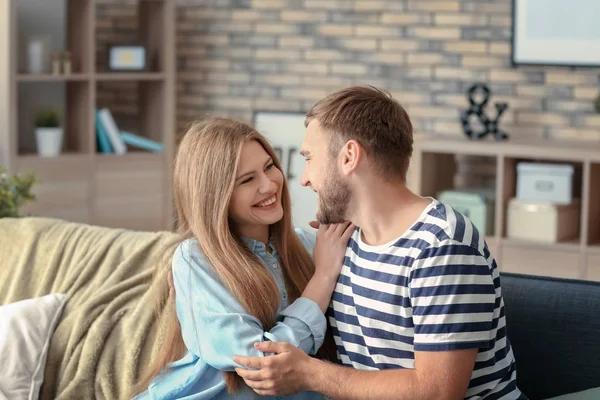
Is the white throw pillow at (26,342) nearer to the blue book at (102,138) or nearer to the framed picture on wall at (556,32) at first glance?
the blue book at (102,138)

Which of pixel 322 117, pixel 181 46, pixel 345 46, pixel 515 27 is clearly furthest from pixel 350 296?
pixel 181 46

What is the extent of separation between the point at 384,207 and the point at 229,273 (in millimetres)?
351

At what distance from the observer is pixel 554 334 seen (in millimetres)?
2271

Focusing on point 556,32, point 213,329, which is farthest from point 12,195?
point 556,32

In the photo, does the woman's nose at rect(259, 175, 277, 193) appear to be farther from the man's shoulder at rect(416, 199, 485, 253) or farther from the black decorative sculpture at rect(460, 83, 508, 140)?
the black decorative sculpture at rect(460, 83, 508, 140)

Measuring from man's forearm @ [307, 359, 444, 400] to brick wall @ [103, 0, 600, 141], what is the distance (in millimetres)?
3523

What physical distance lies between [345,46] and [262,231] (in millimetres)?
3608

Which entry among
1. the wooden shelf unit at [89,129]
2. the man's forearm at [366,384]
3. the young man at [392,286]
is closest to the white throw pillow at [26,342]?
the young man at [392,286]

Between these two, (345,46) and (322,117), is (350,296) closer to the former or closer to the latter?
(322,117)

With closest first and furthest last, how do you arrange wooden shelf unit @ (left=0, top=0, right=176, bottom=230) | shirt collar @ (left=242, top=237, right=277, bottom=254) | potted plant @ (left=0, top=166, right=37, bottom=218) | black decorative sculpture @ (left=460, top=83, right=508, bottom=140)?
shirt collar @ (left=242, top=237, right=277, bottom=254)
potted plant @ (left=0, top=166, right=37, bottom=218)
black decorative sculpture @ (left=460, top=83, right=508, bottom=140)
wooden shelf unit @ (left=0, top=0, right=176, bottom=230)

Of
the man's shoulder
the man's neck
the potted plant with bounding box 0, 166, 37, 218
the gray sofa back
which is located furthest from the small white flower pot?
the man's shoulder

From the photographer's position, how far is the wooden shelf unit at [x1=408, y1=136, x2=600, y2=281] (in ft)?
15.5

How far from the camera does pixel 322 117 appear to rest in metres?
2.00

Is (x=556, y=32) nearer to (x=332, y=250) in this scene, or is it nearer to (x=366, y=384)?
(x=332, y=250)
